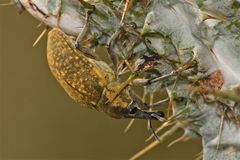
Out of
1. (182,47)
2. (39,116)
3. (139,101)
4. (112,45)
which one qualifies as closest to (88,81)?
(139,101)

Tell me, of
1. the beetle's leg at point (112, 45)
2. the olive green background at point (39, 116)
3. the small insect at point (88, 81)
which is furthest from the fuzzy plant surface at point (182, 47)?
the olive green background at point (39, 116)

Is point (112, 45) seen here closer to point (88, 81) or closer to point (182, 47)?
point (182, 47)

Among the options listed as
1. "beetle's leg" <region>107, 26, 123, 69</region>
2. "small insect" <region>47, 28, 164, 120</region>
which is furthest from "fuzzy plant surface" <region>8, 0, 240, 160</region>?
"small insect" <region>47, 28, 164, 120</region>

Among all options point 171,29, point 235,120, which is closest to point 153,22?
point 171,29

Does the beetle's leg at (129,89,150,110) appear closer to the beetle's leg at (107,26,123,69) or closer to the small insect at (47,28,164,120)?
the small insect at (47,28,164,120)

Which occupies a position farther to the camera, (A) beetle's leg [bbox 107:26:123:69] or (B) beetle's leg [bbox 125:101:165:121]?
(B) beetle's leg [bbox 125:101:165:121]
